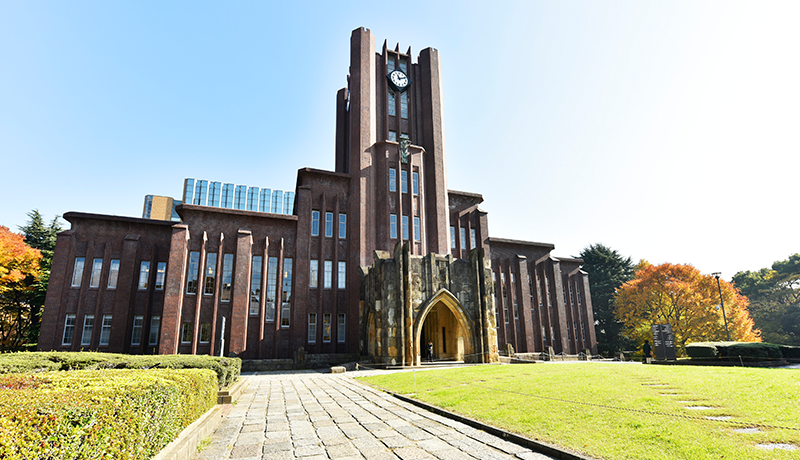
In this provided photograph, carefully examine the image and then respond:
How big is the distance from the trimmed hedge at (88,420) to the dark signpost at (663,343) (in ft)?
67.9

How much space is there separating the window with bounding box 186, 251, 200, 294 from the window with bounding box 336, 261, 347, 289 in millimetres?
9613

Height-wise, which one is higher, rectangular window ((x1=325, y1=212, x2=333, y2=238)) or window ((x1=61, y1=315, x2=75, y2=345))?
rectangular window ((x1=325, y1=212, x2=333, y2=238))

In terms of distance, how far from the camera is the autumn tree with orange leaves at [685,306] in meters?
33.6

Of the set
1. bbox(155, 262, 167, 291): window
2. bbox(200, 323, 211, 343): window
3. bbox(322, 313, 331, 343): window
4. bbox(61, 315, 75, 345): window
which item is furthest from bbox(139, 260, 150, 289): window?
bbox(322, 313, 331, 343): window

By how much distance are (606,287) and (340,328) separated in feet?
121

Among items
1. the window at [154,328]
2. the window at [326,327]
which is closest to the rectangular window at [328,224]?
the window at [326,327]

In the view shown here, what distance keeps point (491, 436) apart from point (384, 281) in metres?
17.5

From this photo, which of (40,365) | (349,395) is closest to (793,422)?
(349,395)

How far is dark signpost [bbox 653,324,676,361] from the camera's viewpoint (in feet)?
61.5

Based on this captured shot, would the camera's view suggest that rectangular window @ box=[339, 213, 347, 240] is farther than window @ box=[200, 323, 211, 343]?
Yes

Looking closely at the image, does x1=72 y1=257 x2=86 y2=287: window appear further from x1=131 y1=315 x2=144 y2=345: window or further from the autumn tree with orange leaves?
the autumn tree with orange leaves

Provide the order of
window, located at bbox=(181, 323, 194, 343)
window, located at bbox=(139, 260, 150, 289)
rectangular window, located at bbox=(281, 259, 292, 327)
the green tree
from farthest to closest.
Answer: the green tree, rectangular window, located at bbox=(281, 259, 292, 327), window, located at bbox=(139, 260, 150, 289), window, located at bbox=(181, 323, 194, 343)

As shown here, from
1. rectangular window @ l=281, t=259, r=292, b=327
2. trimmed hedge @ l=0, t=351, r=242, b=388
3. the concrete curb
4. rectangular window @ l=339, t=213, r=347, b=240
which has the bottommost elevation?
the concrete curb

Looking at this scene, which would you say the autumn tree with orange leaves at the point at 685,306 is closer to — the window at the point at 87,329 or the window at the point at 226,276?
the window at the point at 226,276
